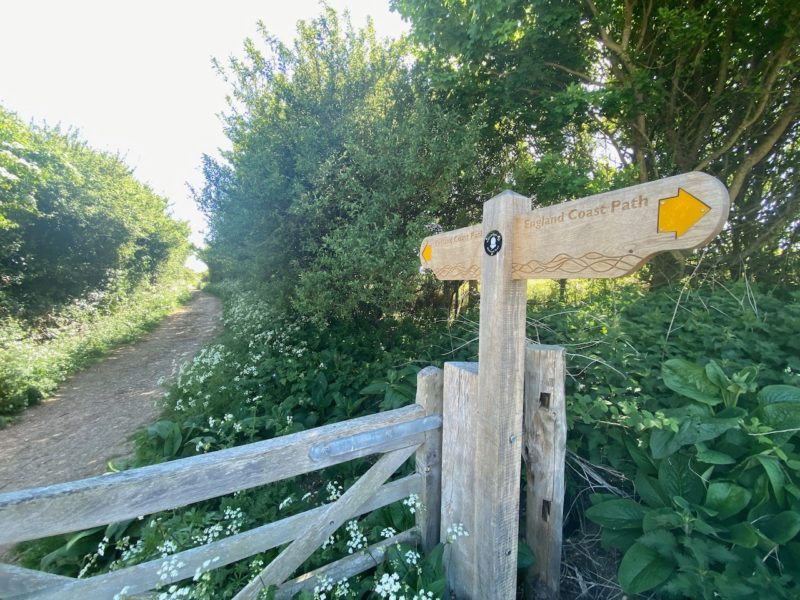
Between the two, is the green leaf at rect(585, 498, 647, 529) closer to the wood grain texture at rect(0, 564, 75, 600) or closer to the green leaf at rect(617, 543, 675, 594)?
the green leaf at rect(617, 543, 675, 594)

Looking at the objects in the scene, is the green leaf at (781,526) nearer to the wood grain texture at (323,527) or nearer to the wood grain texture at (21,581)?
the wood grain texture at (323,527)

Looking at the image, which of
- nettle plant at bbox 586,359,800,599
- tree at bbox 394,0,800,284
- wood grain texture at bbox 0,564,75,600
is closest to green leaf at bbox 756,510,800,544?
nettle plant at bbox 586,359,800,599

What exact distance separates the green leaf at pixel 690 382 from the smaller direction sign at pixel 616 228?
41.8 inches

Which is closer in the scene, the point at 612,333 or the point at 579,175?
the point at 612,333

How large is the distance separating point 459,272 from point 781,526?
5.64 ft

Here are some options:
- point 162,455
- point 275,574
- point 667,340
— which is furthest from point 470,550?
point 162,455

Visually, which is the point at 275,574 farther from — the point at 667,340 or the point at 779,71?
the point at 779,71

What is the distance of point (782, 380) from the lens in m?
1.87

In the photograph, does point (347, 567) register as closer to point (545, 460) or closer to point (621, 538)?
point (545, 460)

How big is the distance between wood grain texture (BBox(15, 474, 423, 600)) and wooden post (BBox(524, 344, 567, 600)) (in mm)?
977

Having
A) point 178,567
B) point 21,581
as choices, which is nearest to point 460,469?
point 178,567

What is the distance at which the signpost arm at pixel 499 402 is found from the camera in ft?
4.83

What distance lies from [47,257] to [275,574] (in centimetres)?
1203

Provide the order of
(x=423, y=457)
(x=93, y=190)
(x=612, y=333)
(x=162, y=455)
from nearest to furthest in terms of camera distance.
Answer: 1. (x=423, y=457)
2. (x=612, y=333)
3. (x=162, y=455)
4. (x=93, y=190)
